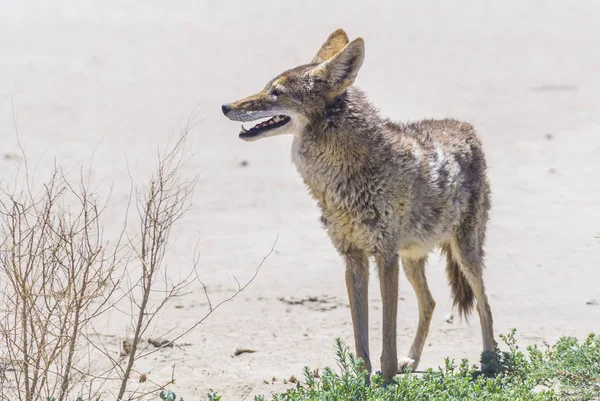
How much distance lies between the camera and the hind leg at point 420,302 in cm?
825

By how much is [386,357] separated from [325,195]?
1280mm

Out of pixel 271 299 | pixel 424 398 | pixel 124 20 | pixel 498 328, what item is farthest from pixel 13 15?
pixel 424 398

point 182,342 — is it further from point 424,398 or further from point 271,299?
point 424,398

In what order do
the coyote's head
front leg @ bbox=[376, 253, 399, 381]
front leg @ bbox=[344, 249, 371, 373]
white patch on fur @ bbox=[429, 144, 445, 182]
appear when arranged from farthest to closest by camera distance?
white patch on fur @ bbox=[429, 144, 445, 182], front leg @ bbox=[344, 249, 371, 373], front leg @ bbox=[376, 253, 399, 381], the coyote's head

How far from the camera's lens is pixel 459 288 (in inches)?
331

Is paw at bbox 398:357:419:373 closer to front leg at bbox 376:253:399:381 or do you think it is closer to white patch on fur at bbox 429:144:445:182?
front leg at bbox 376:253:399:381

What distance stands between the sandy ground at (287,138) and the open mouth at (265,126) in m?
1.21

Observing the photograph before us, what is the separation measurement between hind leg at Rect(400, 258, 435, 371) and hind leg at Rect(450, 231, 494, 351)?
0.44 metres

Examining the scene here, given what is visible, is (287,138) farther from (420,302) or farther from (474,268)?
(474,268)

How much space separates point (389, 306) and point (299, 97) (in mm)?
1679

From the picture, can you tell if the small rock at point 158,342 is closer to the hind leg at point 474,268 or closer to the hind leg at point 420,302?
the hind leg at point 420,302

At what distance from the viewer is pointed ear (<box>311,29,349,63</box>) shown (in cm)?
783

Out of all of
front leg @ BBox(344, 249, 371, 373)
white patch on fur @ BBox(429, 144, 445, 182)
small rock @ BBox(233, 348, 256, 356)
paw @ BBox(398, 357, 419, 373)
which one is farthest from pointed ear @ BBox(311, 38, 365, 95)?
small rock @ BBox(233, 348, 256, 356)

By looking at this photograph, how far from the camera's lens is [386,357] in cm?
715
